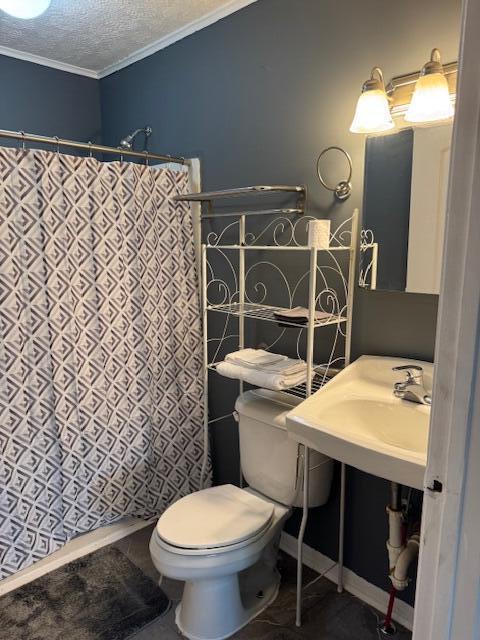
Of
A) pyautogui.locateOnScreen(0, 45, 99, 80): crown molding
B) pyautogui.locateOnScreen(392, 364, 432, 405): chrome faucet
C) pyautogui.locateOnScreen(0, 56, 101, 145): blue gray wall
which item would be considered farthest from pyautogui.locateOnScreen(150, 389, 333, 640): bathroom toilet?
pyautogui.locateOnScreen(0, 45, 99, 80): crown molding

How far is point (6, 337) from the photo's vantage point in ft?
5.78

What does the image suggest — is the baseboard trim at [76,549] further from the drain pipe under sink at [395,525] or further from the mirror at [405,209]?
the mirror at [405,209]

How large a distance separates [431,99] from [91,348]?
1.56 m

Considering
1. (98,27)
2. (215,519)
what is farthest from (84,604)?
(98,27)

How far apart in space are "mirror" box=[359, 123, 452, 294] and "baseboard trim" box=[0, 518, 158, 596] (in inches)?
63.2

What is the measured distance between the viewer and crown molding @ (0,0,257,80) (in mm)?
1993

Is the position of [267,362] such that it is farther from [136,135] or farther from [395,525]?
[136,135]

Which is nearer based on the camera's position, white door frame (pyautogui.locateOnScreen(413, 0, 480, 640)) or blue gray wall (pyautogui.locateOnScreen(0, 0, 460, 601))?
white door frame (pyautogui.locateOnScreen(413, 0, 480, 640))

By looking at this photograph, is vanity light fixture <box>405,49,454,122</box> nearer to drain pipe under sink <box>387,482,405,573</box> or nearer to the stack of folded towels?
the stack of folded towels

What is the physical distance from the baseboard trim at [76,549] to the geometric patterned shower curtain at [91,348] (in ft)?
0.18

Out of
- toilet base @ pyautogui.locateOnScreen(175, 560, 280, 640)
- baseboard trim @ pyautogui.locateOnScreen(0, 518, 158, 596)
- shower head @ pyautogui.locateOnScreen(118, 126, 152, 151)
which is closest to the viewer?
toilet base @ pyautogui.locateOnScreen(175, 560, 280, 640)

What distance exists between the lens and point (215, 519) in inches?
65.9


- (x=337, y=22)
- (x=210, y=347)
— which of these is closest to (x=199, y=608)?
(x=210, y=347)

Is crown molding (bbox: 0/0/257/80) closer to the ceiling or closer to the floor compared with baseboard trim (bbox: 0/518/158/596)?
closer to the ceiling
